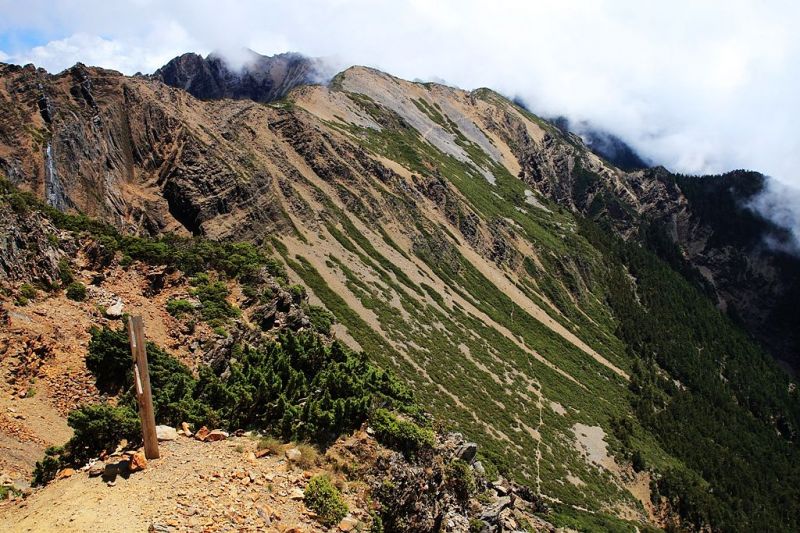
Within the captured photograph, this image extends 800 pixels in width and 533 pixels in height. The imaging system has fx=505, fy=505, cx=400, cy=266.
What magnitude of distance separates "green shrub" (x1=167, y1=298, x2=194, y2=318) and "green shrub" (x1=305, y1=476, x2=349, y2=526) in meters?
17.9

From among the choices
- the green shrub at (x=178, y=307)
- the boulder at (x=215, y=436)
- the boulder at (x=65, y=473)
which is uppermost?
the boulder at (x=215, y=436)

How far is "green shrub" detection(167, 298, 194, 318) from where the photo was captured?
30.0 meters

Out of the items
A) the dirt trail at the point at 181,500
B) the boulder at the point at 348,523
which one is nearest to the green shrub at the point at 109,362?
the dirt trail at the point at 181,500

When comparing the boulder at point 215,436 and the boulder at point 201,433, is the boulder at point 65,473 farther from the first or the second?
the boulder at point 215,436

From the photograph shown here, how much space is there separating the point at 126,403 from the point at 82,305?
32.2 feet

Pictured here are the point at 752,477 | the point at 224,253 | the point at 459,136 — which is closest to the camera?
the point at 224,253

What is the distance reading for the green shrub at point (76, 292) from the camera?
1102 inches

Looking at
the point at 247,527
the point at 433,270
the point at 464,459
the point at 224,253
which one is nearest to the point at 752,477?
the point at 433,270

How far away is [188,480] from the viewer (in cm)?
1473

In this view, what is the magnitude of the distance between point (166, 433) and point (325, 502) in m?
6.19

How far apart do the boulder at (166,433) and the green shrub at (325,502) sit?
5.17 meters

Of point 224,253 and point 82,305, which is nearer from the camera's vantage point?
point 82,305

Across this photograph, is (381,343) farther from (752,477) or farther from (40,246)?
(752,477)

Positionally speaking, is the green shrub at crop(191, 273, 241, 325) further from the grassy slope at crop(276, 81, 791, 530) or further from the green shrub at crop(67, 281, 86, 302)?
the grassy slope at crop(276, 81, 791, 530)
